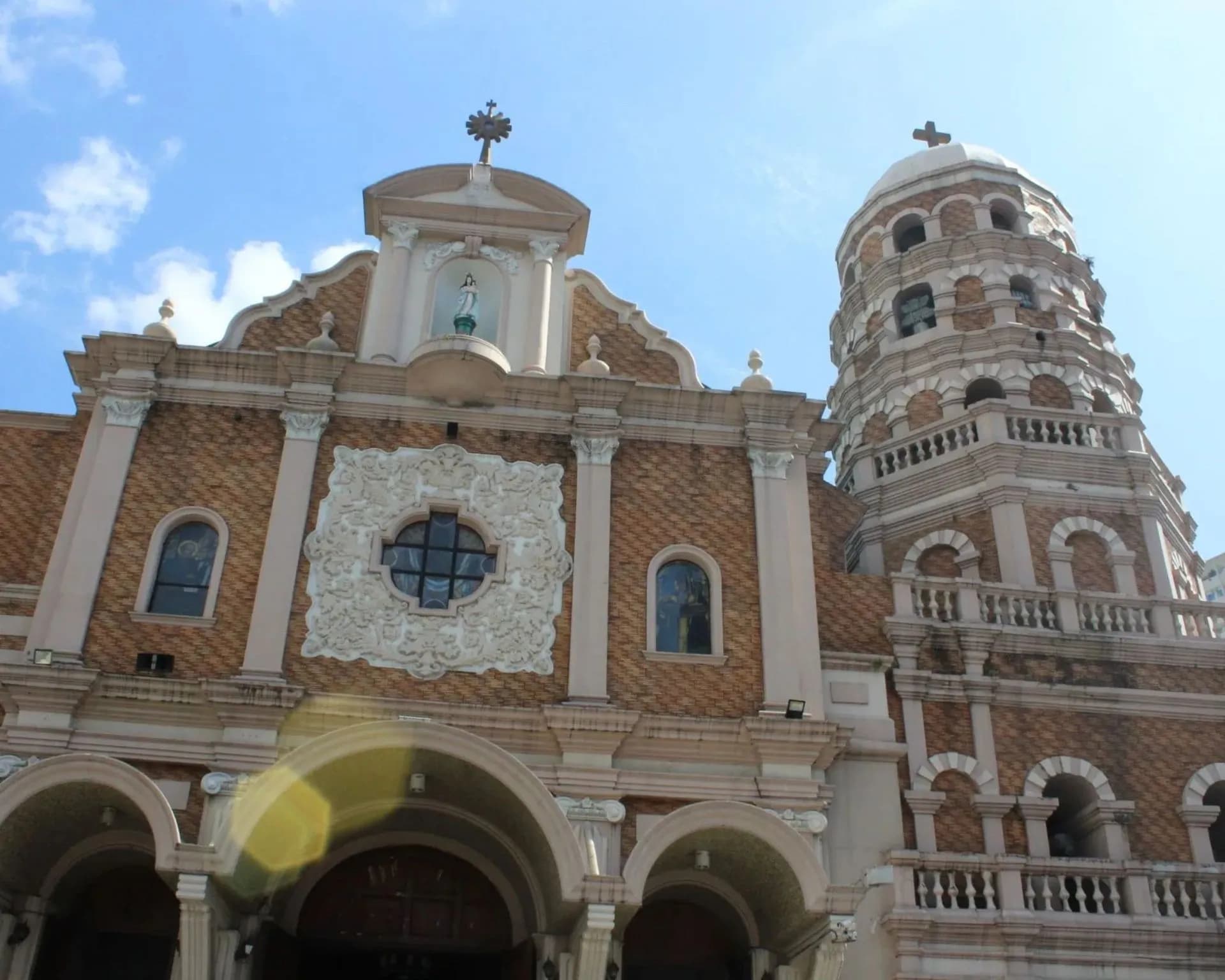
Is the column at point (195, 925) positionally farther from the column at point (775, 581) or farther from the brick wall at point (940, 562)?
the brick wall at point (940, 562)

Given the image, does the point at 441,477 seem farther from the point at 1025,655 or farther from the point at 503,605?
the point at 1025,655

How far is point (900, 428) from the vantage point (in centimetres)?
2331

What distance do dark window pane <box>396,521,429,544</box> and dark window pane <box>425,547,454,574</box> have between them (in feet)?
0.75

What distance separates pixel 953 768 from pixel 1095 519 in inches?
250

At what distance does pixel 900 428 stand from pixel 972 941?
10.6 meters

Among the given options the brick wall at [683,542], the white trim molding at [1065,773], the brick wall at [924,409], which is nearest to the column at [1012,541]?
the brick wall at [924,409]

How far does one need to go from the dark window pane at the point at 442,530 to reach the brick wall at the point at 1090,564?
1024 centimetres

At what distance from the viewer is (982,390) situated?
77.0ft

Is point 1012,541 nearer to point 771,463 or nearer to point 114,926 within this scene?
point 771,463

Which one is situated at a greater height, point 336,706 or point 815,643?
point 815,643

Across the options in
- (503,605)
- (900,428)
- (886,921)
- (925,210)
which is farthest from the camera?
(925,210)

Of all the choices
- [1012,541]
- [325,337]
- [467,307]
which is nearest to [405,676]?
[325,337]

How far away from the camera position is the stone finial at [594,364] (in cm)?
1820

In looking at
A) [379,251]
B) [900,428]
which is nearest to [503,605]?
[379,251]
